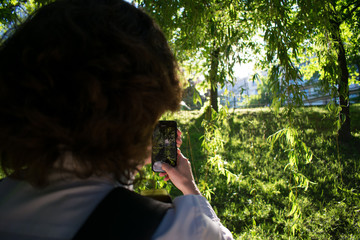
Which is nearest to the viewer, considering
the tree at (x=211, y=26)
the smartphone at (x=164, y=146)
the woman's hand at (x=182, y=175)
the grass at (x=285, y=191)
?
the woman's hand at (x=182, y=175)

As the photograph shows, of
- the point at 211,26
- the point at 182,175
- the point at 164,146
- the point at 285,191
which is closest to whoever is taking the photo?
the point at 182,175

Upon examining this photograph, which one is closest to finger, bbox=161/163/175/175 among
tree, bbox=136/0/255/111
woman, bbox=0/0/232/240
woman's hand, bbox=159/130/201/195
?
woman's hand, bbox=159/130/201/195

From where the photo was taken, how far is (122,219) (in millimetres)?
611

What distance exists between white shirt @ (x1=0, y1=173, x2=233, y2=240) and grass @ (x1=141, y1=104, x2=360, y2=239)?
4.88 ft

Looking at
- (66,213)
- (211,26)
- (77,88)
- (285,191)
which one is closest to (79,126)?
(77,88)

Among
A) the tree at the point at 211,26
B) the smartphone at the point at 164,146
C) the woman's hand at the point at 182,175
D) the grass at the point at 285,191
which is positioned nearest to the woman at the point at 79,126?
the woman's hand at the point at 182,175

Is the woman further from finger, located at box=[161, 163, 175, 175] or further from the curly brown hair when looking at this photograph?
finger, located at box=[161, 163, 175, 175]

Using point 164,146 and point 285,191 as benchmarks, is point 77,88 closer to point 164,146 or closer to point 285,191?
point 164,146

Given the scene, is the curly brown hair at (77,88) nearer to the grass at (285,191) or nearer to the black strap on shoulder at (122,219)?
the black strap on shoulder at (122,219)

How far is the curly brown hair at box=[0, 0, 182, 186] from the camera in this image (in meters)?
0.64

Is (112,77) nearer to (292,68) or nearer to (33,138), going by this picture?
(33,138)

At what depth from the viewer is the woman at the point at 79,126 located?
0.63 metres

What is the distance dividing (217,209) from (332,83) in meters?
3.49

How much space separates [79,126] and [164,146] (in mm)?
665
